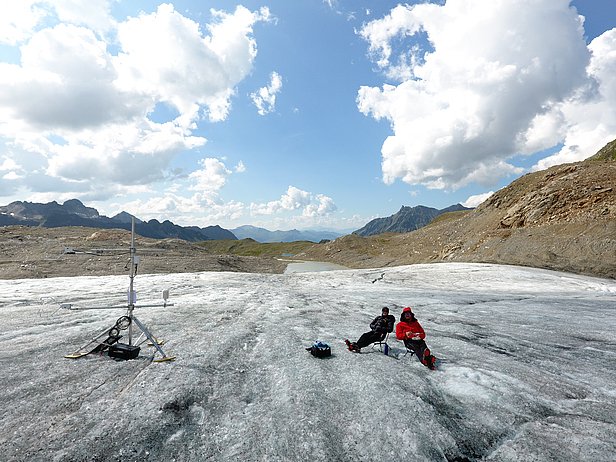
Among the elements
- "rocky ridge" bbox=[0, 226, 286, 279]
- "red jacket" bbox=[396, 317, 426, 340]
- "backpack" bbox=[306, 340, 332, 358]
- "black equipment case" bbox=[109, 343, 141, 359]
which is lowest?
"backpack" bbox=[306, 340, 332, 358]

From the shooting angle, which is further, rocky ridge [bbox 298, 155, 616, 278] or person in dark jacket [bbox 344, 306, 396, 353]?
rocky ridge [bbox 298, 155, 616, 278]

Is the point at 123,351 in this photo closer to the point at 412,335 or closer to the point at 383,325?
the point at 383,325

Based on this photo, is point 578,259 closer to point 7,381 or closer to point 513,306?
point 513,306

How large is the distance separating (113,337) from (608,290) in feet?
136

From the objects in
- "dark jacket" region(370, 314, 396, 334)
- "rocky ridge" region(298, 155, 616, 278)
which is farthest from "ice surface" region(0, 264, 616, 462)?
"rocky ridge" region(298, 155, 616, 278)

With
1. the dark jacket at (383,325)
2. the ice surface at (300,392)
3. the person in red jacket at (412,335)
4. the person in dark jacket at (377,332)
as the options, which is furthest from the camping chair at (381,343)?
the person in red jacket at (412,335)

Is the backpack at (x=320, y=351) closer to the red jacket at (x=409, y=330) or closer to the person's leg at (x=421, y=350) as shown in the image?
the red jacket at (x=409, y=330)

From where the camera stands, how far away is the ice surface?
7.07 metres

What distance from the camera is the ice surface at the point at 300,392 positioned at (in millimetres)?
7066

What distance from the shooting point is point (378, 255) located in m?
102

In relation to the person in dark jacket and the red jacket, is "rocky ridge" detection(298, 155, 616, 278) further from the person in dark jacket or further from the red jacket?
the person in dark jacket

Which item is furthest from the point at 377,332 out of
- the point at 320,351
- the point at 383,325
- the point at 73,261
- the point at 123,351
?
the point at 73,261

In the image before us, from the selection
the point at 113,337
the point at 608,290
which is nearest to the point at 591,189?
the point at 608,290

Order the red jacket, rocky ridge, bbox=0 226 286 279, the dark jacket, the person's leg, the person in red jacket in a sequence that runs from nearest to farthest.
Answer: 1. the person's leg
2. the person in red jacket
3. the red jacket
4. the dark jacket
5. rocky ridge, bbox=0 226 286 279
